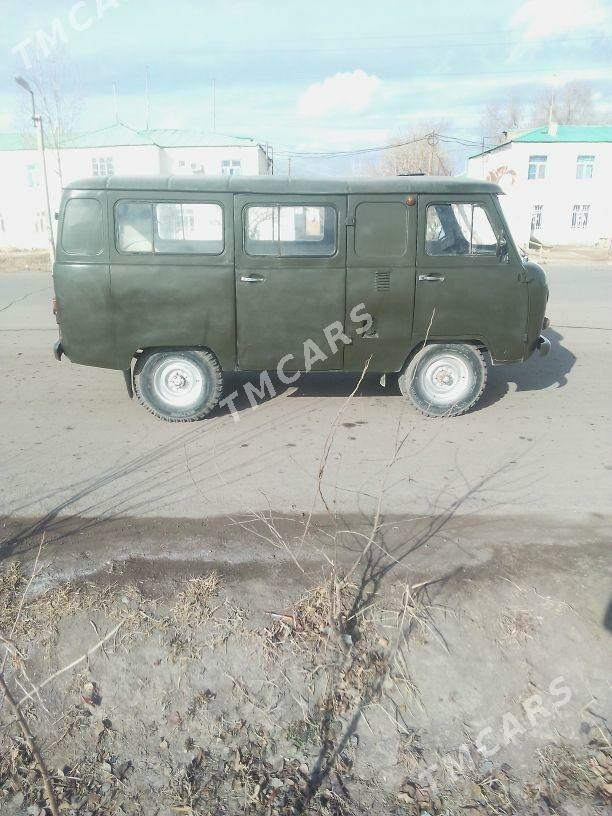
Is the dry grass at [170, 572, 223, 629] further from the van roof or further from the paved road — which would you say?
the van roof

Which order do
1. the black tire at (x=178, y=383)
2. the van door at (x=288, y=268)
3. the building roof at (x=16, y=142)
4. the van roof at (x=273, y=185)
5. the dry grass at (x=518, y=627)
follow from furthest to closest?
the building roof at (x=16, y=142)
the black tire at (x=178, y=383)
the van door at (x=288, y=268)
the van roof at (x=273, y=185)
the dry grass at (x=518, y=627)

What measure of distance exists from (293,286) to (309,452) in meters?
1.68

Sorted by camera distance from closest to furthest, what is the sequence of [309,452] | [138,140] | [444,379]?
[309,452], [444,379], [138,140]

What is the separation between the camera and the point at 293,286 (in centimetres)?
624

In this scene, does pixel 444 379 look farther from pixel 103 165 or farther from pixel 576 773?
pixel 103 165

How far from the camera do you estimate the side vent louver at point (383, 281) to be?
625 cm

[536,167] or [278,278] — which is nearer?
[278,278]

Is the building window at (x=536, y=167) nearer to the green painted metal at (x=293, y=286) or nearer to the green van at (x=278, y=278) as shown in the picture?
the green van at (x=278, y=278)

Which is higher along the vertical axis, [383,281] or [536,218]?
[536,218]

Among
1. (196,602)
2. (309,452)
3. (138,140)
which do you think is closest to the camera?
(196,602)

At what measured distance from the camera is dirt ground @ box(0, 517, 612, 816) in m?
2.64

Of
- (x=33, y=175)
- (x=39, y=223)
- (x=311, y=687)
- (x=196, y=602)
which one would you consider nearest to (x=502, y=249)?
(x=196, y=602)

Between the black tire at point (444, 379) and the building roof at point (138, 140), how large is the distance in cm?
4119

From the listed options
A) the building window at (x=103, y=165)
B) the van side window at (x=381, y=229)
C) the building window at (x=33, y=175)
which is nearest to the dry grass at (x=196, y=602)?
the van side window at (x=381, y=229)
